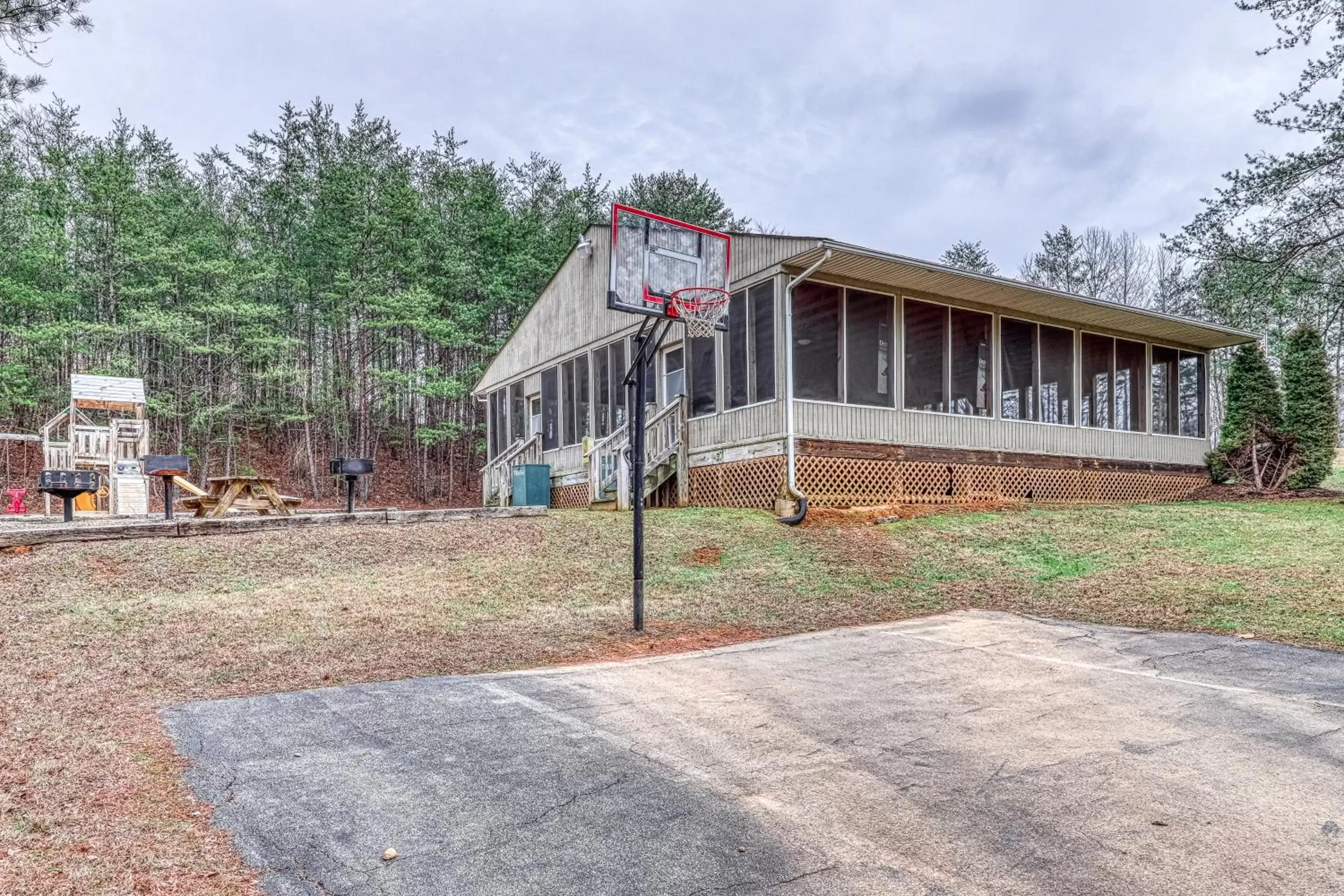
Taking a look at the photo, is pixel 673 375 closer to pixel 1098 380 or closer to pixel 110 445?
pixel 1098 380

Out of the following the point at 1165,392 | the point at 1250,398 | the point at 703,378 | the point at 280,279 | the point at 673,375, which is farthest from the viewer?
the point at 280,279

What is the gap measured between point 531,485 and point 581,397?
207 centimetres

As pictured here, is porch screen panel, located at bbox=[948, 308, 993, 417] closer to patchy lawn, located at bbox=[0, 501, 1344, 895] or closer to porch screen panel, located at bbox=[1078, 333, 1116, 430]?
porch screen panel, located at bbox=[1078, 333, 1116, 430]

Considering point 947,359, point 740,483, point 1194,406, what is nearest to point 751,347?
point 740,483

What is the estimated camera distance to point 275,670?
5082 millimetres

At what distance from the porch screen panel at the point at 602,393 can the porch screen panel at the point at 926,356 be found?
212 inches

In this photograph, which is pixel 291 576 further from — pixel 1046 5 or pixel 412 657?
pixel 1046 5

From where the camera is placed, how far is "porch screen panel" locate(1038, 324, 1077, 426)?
566 inches

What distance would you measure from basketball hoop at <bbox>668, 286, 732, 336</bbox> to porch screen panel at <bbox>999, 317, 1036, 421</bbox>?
26.8 feet

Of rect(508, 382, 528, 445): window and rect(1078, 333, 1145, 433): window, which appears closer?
rect(1078, 333, 1145, 433): window

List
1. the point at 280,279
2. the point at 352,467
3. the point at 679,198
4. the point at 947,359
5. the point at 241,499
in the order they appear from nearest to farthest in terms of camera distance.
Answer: the point at 352,467, the point at 241,499, the point at 947,359, the point at 280,279, the point at 679,198

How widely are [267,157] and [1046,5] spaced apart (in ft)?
75.0

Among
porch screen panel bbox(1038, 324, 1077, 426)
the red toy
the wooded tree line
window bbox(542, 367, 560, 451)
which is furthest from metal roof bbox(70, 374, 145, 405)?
porch screen panel bbox(1038, 324, 1077, 426)

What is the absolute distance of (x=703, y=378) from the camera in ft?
43.4
